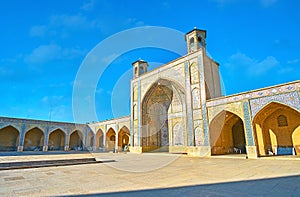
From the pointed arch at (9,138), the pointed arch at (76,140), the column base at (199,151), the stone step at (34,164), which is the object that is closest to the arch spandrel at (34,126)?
the pointed arch at (9,138)

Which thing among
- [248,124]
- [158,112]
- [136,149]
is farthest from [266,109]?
[136,149]

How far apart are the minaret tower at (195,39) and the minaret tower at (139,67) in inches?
255

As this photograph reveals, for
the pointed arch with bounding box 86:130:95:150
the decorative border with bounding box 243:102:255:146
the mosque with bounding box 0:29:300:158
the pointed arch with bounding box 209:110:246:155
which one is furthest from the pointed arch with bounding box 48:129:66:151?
the decorative border with bounding box 243:102:255:146

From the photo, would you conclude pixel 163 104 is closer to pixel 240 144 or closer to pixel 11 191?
pixel 240 144

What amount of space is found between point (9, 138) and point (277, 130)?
2920 cm

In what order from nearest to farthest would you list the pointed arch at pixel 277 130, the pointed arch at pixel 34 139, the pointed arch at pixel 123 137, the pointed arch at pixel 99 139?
the pointed arch at pixel 277 130, the pointed arch at pixel 123 137, the pointed arch at pixel 34 139, the pointed arch at pixel 99 139

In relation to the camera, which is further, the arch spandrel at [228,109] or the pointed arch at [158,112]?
the pointed arch at [158,112]

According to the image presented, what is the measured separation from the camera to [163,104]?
19297 millimetres

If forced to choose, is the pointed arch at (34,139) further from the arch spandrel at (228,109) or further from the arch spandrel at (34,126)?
the arch spandrel at (228,109)

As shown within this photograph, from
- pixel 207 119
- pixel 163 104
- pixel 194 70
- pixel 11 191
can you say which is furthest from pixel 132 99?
pixel 11 191

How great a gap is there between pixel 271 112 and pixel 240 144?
3.84 meters

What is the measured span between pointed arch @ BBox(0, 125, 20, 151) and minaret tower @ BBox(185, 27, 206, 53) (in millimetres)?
23200

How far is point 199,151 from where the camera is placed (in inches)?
495

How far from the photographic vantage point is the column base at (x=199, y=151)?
12117 mm
